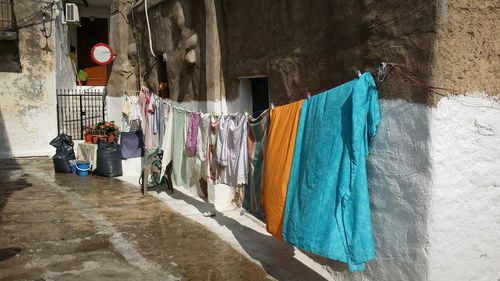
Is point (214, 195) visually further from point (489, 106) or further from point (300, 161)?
point (489, 106)

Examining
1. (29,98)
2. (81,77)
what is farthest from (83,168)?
(81,77)

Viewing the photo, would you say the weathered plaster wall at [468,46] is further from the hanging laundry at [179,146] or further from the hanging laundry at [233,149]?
the hanging laundry at [179,146]

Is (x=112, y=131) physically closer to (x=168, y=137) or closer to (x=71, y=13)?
(x=168, y=137)

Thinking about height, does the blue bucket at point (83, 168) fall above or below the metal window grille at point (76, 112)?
below

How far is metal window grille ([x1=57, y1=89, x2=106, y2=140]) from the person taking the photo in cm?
1498

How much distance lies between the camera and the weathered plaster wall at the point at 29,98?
13.8 meters

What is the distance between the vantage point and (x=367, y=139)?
154 inches

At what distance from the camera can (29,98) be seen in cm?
1402

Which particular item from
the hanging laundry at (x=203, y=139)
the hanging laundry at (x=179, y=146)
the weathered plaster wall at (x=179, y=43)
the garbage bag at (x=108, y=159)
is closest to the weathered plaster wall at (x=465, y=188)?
the hanging laundry at (x=203, y=139)

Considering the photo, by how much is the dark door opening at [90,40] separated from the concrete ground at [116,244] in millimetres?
14324

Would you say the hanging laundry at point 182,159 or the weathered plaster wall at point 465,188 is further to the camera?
the hanging laundry at point 182,159

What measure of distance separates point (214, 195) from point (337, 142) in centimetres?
391

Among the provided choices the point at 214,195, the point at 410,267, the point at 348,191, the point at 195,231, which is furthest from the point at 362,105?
the point at 214,195

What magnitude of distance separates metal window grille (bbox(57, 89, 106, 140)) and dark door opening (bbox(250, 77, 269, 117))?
9.03 m
